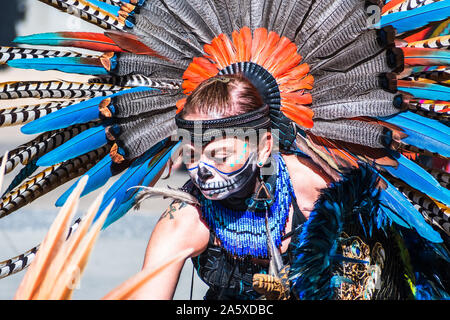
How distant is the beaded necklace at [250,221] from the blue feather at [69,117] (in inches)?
17.1

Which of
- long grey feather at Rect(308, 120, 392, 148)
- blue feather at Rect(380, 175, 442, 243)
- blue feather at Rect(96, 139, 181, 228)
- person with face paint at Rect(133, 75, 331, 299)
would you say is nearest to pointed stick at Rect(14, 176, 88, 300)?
person with face paint at Rect(133, 75, 331, 299)

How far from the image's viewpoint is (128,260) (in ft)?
10.2

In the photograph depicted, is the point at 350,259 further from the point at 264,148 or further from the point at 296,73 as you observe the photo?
the point at 296,73

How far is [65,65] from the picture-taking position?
1859mm

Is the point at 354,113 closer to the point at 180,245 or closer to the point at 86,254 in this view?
the point at 180,245

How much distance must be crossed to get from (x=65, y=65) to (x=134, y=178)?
1.38 feet

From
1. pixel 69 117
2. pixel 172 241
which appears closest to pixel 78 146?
pixel 69 117

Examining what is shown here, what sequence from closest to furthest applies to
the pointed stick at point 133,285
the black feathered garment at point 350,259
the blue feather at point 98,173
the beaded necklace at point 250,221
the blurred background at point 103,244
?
the pointed stick at point 133,285
the black feathered garment at point 350,259
the beaded necklace at point 250,221
the blue feather at point 98,173
the blurred background at point 103,244

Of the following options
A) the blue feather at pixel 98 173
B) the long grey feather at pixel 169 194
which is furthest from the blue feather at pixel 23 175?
the long grey feather at pixel 169 194

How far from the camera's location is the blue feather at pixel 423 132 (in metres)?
1.78

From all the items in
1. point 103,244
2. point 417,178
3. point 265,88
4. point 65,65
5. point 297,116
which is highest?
point 65,65

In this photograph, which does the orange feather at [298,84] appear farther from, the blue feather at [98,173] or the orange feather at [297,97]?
the blue feather at [98,173]
